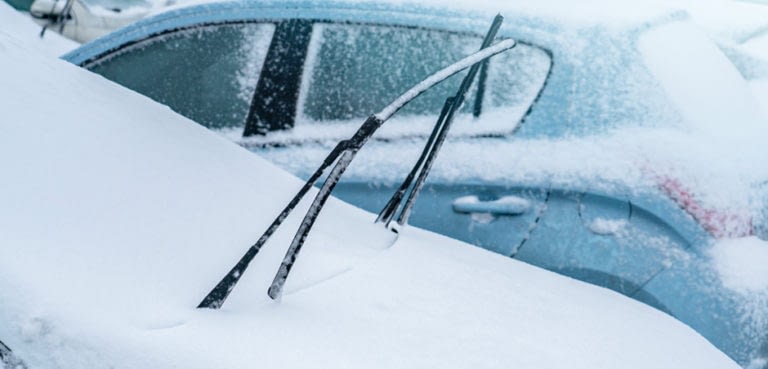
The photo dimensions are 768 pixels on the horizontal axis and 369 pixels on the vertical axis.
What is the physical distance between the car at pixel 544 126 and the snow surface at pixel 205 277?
0.40 meters

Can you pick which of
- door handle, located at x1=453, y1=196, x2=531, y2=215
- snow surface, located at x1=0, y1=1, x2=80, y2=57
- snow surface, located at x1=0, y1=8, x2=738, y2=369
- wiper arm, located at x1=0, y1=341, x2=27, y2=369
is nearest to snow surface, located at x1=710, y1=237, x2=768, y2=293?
snow surface, located at x1=0, y1=8, x2=738, y2=369

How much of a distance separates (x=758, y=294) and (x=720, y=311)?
125mm

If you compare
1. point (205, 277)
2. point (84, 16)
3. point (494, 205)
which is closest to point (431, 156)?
point (494, 205)

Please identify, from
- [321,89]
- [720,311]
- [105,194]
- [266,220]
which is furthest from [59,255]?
[720,311]

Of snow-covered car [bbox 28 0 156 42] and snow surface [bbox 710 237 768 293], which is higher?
snow surface [bbox 710 237 768 293]

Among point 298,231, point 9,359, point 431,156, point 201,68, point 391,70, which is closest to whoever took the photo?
point 9,359

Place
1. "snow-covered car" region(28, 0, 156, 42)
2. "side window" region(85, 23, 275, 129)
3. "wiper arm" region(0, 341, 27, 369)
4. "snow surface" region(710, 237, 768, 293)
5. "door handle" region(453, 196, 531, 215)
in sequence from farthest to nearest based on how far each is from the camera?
"snow-covered car" region(28, 0, 156, 42), "side window" region(85, 23, 275, 129), "door handle" region(453, 196, 531, 215), "snow surface" region(710, 237, 768, 293), "wiper arm" region(0, 341, 27, 369)

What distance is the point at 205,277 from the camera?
5.02 feet

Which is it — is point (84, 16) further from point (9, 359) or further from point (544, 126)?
point (9, 359)

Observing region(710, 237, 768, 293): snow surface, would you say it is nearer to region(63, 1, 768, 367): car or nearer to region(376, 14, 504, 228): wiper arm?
region(63, 1, 768, 367): car

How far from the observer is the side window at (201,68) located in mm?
2947

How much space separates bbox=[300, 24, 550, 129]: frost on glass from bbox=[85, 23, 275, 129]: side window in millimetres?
271

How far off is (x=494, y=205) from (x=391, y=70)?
67 cm

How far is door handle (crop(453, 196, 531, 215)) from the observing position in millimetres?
2479
